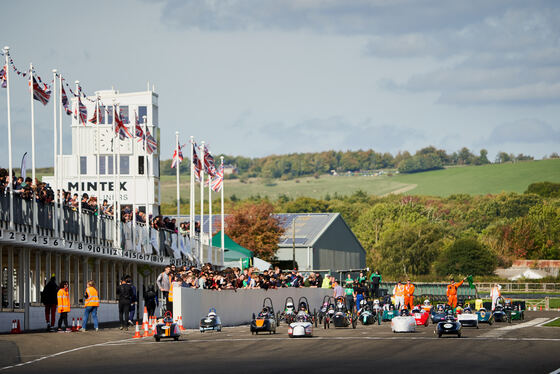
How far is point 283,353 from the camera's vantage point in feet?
79.5

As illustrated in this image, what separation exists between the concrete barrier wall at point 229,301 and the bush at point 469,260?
69.7 meters

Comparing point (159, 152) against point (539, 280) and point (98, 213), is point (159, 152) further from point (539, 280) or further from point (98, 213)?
point (539, 280)

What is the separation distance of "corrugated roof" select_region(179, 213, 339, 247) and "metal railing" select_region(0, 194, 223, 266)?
125ft

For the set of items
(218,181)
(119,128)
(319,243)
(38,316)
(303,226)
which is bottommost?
(38,316)

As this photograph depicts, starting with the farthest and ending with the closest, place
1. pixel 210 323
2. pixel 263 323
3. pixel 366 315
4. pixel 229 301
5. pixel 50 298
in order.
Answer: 1. pixel 229 301
2. pixel 366 315
3. pixel 210 323
4. pixel 50 298
5. pixel 263 323

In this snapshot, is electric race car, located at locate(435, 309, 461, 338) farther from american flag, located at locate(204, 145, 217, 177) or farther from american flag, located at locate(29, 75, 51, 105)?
american flag, located at locate(204, 145, 217, 177)

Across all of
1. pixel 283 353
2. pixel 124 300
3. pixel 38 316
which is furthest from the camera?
pixel 38 316

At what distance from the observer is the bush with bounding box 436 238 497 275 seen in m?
119

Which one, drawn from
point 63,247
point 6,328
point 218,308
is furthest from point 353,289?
point 6,328

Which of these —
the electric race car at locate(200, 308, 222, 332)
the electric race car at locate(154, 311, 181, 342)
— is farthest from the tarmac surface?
the electric race car at locate(200, 308, 222, 332)

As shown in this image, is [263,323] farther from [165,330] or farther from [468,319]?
[468,319]

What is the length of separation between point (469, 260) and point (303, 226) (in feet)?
84.4

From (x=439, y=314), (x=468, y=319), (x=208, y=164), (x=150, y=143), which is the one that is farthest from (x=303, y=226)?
(x=468, y=319)

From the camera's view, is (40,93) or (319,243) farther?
(319,243)
